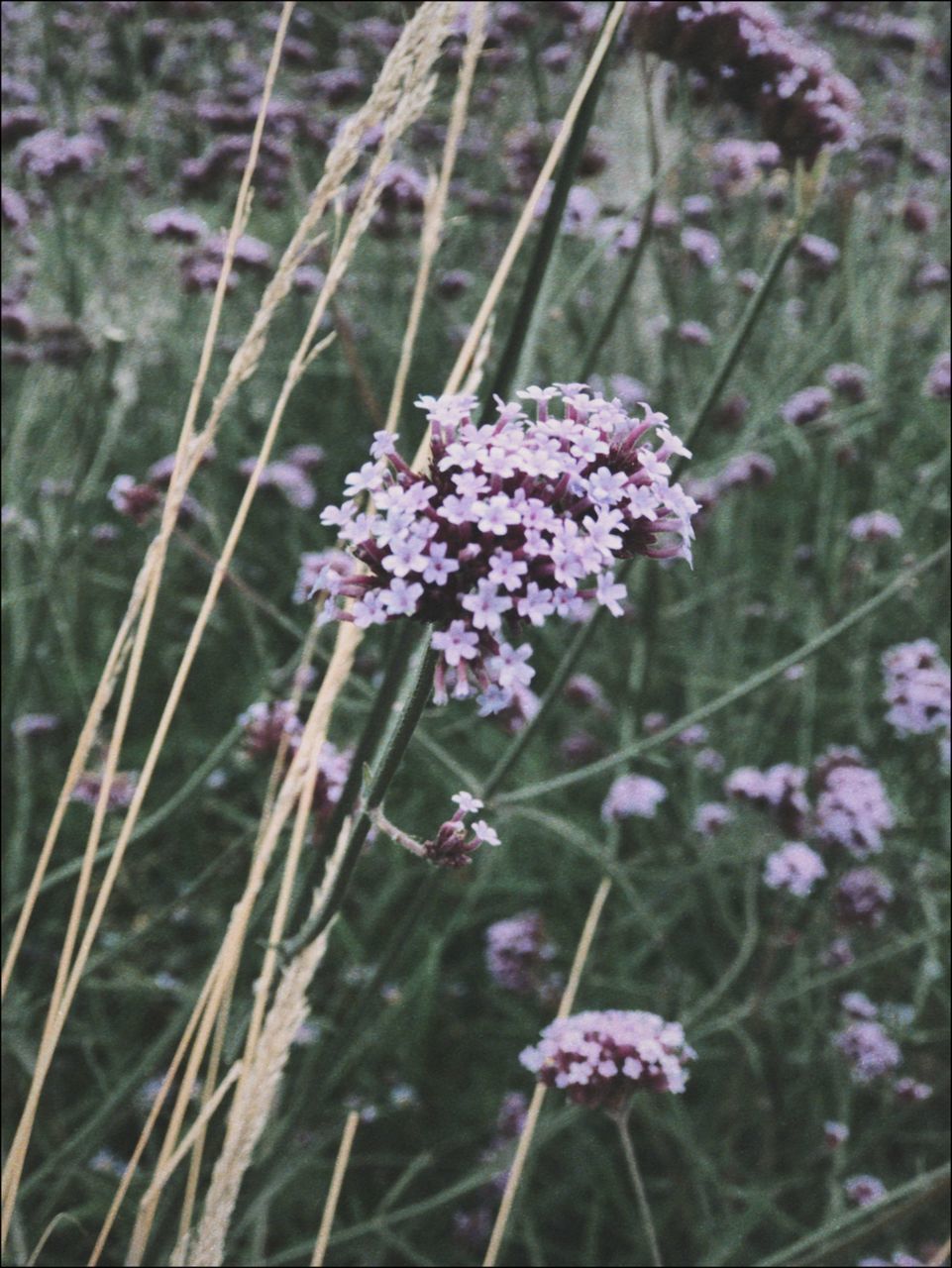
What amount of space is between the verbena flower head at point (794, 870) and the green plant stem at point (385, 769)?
3.72 ft

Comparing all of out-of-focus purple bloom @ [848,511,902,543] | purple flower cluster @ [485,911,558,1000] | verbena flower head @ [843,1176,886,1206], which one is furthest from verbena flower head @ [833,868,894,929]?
out-of-focus purple bloom @ [848,511,902,543]

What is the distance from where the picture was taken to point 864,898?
192 centimetres

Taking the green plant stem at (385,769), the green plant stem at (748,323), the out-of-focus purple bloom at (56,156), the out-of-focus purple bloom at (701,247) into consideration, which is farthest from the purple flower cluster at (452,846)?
the out-of-focus purple bloom at (701,247)

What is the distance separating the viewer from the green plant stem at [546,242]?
40.8 inches

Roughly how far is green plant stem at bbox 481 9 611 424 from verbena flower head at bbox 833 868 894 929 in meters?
1.20

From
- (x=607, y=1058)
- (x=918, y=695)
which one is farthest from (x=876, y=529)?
(x=607, y=1058)

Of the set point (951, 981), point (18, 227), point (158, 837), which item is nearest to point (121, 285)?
point (18, 227)

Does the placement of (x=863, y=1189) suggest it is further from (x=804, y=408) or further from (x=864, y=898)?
(x=804, y=408)

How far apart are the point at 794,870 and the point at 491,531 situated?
135cm

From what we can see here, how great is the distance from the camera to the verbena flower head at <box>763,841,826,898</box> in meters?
1.87

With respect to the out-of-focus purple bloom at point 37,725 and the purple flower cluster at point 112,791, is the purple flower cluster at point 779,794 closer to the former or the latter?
the purple flower cluster at point 112,791

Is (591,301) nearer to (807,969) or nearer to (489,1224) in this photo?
(807,969)

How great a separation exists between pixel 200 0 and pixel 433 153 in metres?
1.50

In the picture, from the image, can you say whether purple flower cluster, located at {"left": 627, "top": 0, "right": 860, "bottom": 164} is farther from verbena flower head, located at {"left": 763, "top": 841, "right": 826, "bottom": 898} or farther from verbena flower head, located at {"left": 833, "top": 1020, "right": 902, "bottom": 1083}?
verbena flower head, located at {"left": 833, "top": 1020, "right": 902, "bottom": 1083}
